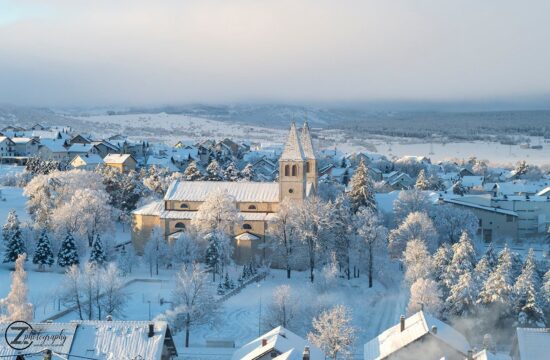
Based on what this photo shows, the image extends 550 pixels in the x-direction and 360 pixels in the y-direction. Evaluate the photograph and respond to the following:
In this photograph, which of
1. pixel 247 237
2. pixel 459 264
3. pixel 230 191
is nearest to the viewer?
pixel 459 264

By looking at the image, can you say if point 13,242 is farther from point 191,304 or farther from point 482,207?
point 482,207

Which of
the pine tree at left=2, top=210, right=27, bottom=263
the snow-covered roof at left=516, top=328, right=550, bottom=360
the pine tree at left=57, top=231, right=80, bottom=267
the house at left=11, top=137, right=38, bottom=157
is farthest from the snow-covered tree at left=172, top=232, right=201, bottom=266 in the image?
the house at left=11, top=137, right=38, bottom=157

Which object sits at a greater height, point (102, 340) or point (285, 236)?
point (102, 340)

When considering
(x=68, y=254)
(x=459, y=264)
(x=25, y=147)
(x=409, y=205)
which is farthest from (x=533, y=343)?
(x=25, y=147)

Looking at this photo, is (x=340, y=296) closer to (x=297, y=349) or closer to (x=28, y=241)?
(x=297, y=349)

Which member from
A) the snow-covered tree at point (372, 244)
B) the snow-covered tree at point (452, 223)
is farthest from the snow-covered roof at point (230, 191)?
the snow-covered tree at point (452, 223)

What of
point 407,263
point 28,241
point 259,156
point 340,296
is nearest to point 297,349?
point 340,296
